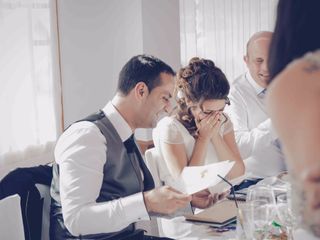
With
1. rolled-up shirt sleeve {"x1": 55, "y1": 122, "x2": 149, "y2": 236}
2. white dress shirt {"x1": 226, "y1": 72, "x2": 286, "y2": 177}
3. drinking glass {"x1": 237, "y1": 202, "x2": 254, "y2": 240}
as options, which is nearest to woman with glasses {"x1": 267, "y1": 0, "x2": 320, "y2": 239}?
drinking glass {"x1": 237, "y1": 202, "x2": 254, "y2": 240}

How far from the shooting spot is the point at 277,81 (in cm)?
49

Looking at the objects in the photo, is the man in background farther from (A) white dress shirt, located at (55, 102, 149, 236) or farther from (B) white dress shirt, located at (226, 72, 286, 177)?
(A) white dress shirt, located at (55, 102, 149, 236)

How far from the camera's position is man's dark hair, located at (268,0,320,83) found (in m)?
0.51

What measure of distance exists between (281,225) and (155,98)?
0.78 meters

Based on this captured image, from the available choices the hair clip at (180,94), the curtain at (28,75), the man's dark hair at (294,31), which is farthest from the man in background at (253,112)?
the man's dark hair at (294,31)

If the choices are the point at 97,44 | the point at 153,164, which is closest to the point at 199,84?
the point at 153,164

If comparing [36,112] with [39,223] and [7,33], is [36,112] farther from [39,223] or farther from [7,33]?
[39,223]

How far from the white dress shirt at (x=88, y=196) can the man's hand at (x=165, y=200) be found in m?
0.03

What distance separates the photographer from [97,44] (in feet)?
11.4

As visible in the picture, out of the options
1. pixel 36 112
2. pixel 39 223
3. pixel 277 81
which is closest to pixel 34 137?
pixel 36 112

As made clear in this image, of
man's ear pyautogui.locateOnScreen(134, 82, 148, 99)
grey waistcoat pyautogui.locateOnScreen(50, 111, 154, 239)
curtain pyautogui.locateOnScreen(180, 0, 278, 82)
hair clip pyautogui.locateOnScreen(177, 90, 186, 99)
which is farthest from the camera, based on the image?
curtain pyautogui.locateOnScreen(180, 0, 278, 82)

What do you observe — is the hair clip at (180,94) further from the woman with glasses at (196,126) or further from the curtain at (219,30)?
the curtain at (219,30)

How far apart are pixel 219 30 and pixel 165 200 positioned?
2.48m

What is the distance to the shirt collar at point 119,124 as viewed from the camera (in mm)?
1864
